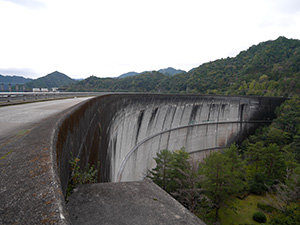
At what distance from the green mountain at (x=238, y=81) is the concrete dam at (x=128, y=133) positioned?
18024 mm

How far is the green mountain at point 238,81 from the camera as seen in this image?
4603 centimetres

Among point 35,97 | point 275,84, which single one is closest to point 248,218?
point 35,97

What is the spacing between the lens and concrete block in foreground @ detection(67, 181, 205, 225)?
1.75 meters

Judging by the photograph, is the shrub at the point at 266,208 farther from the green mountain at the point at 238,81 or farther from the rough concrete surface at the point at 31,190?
the green mountain at the point at 238,81

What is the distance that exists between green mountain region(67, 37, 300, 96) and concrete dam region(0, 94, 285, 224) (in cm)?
1802

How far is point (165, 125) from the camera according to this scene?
1948 cm

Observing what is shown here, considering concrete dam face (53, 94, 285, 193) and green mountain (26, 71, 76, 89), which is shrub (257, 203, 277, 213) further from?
green mountain (26, 71, 76, 89)

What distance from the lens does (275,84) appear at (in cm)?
4634

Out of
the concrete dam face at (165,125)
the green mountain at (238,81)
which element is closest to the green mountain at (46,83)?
the green mountain at (238,81)

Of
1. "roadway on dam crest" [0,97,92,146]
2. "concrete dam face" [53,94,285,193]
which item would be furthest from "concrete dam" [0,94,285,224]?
"roadway on dam crest" [0,97,92,146]

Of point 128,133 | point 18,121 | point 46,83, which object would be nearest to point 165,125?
point 128,133

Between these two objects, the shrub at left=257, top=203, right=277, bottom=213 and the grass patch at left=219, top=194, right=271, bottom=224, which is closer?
the grass patch at left=219, top=194, right=271, bottom=224

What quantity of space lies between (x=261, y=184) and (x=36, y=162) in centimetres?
2284

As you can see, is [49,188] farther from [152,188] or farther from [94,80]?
[94,80]
